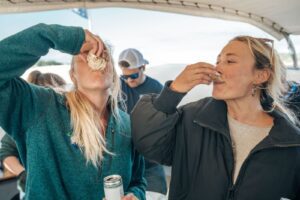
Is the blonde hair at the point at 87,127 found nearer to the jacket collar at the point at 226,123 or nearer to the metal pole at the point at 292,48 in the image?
the jacket collar at the point at 226,123

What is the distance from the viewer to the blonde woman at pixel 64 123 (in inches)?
44.9

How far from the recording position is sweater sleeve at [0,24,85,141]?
1092 millimetres

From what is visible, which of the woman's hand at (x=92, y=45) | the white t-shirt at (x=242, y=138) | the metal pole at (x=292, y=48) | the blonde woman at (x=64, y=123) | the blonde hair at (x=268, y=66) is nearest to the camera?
the blonde woman at (x=64, y=123)

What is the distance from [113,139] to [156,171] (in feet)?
3.77

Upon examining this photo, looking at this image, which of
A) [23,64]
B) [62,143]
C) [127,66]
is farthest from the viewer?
[127,66]

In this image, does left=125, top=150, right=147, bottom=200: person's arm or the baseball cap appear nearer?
left=125, top=150, right=147, bottom=200: person's arm

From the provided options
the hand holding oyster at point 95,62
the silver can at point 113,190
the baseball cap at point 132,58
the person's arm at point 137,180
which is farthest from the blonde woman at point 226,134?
the baseball cap at point 132,58

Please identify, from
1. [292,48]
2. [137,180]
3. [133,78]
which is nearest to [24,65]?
[137,180]

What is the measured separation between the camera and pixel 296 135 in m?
1.40

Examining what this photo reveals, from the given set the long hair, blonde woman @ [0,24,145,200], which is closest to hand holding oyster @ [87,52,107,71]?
blonde woman @ [0,24,145,200]

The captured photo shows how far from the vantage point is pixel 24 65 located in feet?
3.74

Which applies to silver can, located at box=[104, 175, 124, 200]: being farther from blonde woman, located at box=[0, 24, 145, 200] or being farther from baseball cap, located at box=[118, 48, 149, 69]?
baseball cap, located at box=[118, 48, 149, 69]

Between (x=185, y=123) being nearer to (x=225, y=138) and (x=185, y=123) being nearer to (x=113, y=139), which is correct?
(x=225, y=138)

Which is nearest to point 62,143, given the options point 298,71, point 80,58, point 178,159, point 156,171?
point 80,58
